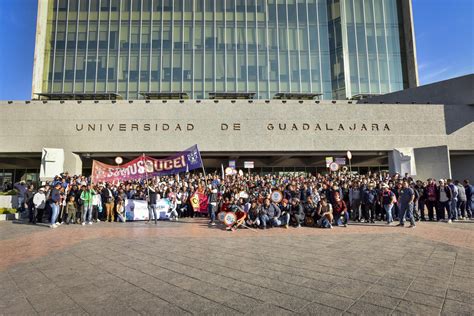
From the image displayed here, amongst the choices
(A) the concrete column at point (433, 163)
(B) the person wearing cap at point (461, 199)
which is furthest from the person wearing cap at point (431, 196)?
(A) the concrete column at point (433, 163)

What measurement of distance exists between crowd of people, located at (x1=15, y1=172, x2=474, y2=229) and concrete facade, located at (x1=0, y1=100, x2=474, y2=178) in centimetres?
802

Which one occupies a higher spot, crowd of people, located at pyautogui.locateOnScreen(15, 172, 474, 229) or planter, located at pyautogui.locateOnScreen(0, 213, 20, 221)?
crowd of people, located at pyautogui.locateOnScreen(15, 172, 474, 229)

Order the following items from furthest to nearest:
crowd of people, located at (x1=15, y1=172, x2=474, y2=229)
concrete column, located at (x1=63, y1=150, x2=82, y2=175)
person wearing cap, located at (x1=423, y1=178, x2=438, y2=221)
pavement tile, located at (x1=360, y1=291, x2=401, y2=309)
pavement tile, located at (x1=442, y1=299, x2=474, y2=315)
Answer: concrete column, located at (x1=63, y1=150, x2=82, y2=175) → person wearing cap, located at (x1=423, y1=178, x2=438, y2=221) → crowd of people, located at (x1=15, y1=172, x2=474, y2=229) → pavement tile, located at (x1=360, y1=291, x2=401, y2=309) → pavement tile, located at (x1=442, y1=299, x2=474, y2=315)

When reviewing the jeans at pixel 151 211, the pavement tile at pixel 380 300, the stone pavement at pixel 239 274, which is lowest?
the pavement tile at pixel 380 300

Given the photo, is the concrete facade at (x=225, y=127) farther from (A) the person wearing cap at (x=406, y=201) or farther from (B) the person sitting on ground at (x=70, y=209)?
(A) the person wearing cap at (x=406, y=201)

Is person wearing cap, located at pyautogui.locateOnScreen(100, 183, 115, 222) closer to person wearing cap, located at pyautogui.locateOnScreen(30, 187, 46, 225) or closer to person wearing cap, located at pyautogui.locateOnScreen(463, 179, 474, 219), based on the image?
person wearing cap, located at pyautogui.locateOnScreen(30, 187, 46, 225)

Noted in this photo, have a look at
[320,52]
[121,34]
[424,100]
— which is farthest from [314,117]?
[121,34]

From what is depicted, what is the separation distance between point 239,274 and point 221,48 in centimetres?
3415

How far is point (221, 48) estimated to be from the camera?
3622 cm

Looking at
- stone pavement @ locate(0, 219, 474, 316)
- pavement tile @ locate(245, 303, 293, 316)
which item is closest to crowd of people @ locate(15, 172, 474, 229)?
stone pavement @ locate(0, 219, 474, 316)

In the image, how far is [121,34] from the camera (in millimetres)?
36281

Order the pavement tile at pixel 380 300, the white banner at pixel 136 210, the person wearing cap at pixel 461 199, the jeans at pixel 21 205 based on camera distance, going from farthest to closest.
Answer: the jeans at pixel 21 205 → the white banner at pixel 136 210 → the person wearing cap at pixel 461 199 → the pavement tile at pixel 380 300

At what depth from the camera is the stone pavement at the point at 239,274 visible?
13.9ft

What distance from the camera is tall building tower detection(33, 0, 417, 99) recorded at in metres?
35.3
